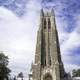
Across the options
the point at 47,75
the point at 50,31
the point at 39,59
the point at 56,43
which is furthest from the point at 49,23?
the point at 47,75

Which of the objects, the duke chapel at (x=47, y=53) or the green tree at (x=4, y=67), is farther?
the duke chapel at (x=47, y=53)

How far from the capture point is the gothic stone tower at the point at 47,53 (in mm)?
52656

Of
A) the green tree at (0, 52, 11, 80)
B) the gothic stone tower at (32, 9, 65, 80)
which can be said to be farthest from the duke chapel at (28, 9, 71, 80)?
the green tree at (0, 52, 11, 80)

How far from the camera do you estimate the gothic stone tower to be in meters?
52.7

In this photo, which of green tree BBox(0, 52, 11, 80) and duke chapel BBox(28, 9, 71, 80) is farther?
duke chapel BBox(28, 9, 71, 80)

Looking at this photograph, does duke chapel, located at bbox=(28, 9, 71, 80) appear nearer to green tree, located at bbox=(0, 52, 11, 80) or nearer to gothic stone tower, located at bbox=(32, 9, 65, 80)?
gothic stone tower, located at bbox=(32, 9, 65, 80)

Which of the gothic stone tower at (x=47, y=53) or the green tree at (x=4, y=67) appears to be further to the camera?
the gothic stone tower at (x=47, y=53)

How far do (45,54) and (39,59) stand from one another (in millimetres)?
2663

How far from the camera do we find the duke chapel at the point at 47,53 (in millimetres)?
52656

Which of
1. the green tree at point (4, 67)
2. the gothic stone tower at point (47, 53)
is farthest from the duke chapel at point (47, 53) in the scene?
the green tree at point (4, 67)

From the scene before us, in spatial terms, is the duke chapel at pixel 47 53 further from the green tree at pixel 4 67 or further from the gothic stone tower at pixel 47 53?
the green tree at pixel 4 67

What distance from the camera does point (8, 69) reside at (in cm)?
5269

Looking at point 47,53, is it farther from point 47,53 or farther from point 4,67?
point 4,67

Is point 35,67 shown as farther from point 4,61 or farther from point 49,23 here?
point 49,23
